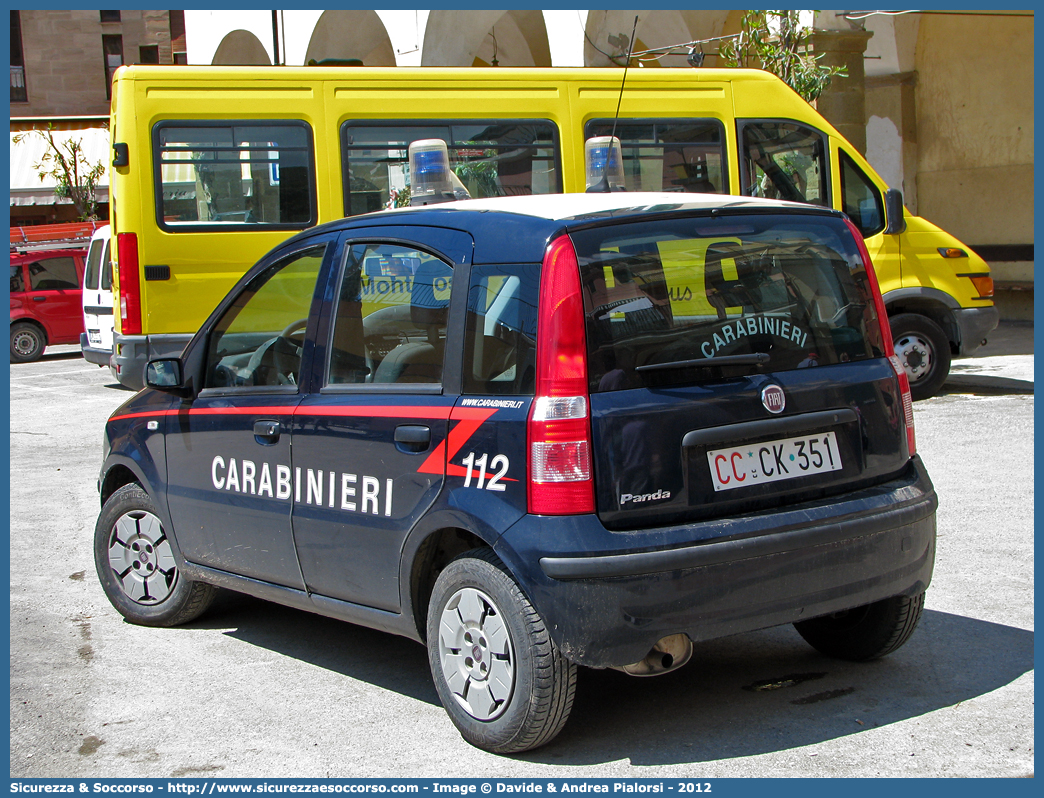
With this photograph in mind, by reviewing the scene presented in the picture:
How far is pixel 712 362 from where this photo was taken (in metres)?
3.53

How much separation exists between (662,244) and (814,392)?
0.68 meters

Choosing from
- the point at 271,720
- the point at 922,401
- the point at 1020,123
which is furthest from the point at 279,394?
the point at 1020,123

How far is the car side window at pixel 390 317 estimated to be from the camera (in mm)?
3789

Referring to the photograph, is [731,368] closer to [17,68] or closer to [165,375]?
[165,375]

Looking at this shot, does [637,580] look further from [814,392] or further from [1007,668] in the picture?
[1007,668]

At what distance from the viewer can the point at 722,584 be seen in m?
3.39

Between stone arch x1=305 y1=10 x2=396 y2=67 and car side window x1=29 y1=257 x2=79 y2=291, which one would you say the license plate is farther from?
car side window x1=29 y1=257 x2=79 y2=291

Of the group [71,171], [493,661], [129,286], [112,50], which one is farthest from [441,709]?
[112,50]

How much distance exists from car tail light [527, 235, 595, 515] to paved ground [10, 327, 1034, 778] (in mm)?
851

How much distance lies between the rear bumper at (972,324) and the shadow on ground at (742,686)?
6855 millimetres

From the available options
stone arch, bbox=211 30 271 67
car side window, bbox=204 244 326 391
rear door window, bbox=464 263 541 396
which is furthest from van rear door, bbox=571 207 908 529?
stone arch, bbox=211 30 271 67

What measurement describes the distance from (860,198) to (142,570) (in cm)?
794

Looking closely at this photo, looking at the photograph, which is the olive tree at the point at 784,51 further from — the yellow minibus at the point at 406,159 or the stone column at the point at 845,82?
the yellow minibus at the point at 406,159

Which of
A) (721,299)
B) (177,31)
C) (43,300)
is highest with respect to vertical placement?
(177,31)
